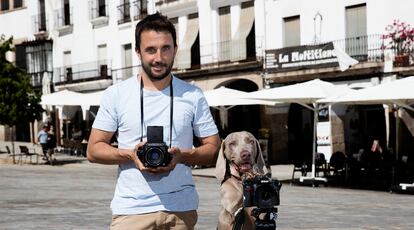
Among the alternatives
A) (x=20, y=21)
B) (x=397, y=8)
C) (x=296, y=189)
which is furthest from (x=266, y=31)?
(x=20, y=21)

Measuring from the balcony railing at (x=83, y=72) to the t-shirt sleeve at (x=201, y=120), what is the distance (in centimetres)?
3937

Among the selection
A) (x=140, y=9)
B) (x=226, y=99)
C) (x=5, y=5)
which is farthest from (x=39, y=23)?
(x=226, y=99)

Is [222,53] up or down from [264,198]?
up

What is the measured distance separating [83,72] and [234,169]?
130ft

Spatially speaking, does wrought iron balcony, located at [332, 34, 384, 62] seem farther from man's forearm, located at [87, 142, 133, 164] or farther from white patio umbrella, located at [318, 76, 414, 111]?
man's forearm, located at [87, 142, 133, 164]

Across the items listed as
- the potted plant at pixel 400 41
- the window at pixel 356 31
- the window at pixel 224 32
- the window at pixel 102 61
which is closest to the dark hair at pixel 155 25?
the potted plant at pixel 400 41

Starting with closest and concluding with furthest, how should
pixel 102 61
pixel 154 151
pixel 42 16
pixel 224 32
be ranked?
pixel 154 151, pixel 224 32, pixel 102 61, pixel 42 16

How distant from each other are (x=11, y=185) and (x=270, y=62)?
1419cm

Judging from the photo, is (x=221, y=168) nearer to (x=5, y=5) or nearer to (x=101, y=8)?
(x=101, y=8)

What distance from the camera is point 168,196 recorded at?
4141 mm

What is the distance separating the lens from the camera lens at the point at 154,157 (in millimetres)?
3904

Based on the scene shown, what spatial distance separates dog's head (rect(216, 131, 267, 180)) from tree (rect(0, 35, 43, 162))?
25.3m

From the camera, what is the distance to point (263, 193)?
477 cm

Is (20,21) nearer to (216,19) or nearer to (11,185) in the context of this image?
(216,19)
